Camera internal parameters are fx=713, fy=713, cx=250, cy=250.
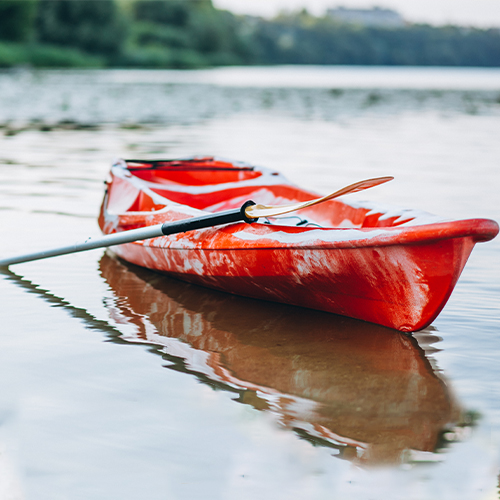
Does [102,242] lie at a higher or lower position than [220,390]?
higher

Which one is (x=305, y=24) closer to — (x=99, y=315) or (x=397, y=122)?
(x=397, y=122)

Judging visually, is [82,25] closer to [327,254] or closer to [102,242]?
[102,242]

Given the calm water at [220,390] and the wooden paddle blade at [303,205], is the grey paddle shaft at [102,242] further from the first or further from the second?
the wooden paddle blade at [303,205]

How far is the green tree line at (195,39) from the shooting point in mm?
51906

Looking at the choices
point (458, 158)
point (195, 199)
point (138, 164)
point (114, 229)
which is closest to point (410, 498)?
point (114, 229)

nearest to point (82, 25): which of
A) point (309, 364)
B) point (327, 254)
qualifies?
point (327, 254)

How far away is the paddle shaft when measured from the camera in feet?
12.5

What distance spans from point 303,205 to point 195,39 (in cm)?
6947

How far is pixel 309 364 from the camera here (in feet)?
10.9

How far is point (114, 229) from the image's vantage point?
4.89 metres

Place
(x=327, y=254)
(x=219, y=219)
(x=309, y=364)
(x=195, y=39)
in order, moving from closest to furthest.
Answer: (x=309, y=364), (x=327, y=254), (x=219, y=219), (x=195, y=39)

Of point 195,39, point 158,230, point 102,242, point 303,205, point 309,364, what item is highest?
point 195,39

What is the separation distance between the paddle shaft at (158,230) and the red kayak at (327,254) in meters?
0.11

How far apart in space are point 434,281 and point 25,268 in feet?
9.24
